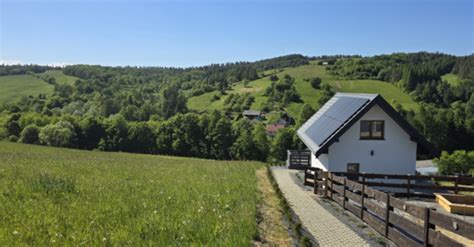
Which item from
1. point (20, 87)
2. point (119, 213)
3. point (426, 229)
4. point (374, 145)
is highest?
point (20, 87)

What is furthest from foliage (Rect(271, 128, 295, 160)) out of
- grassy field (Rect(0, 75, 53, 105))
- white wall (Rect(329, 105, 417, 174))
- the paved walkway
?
grassy field (Rect(0, 75, 53, 105))

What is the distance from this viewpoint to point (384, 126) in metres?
23.6

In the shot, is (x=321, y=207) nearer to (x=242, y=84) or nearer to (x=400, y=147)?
(x=400, y=147)

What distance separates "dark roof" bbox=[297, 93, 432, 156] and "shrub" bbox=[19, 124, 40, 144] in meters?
80.1

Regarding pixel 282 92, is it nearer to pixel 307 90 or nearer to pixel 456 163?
pixel 307 90

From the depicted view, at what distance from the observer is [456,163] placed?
6581 centimetres

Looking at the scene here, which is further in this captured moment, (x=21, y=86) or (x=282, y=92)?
(x=21, y=86)

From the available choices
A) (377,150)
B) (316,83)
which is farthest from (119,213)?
(316,83)

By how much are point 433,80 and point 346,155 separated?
133 m

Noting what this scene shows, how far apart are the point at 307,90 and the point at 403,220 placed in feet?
469

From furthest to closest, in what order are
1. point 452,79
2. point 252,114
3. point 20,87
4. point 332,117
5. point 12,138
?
point 20,87 → point 452,79 → point 252,114 → point 12,138 → point 332,117

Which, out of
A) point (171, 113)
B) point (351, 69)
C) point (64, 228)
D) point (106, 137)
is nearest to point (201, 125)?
point (106, 137)

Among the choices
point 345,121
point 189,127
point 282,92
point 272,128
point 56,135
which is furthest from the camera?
point 282,92

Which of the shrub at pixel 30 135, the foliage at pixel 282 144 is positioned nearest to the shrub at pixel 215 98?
the shrub at pixel 30 135
